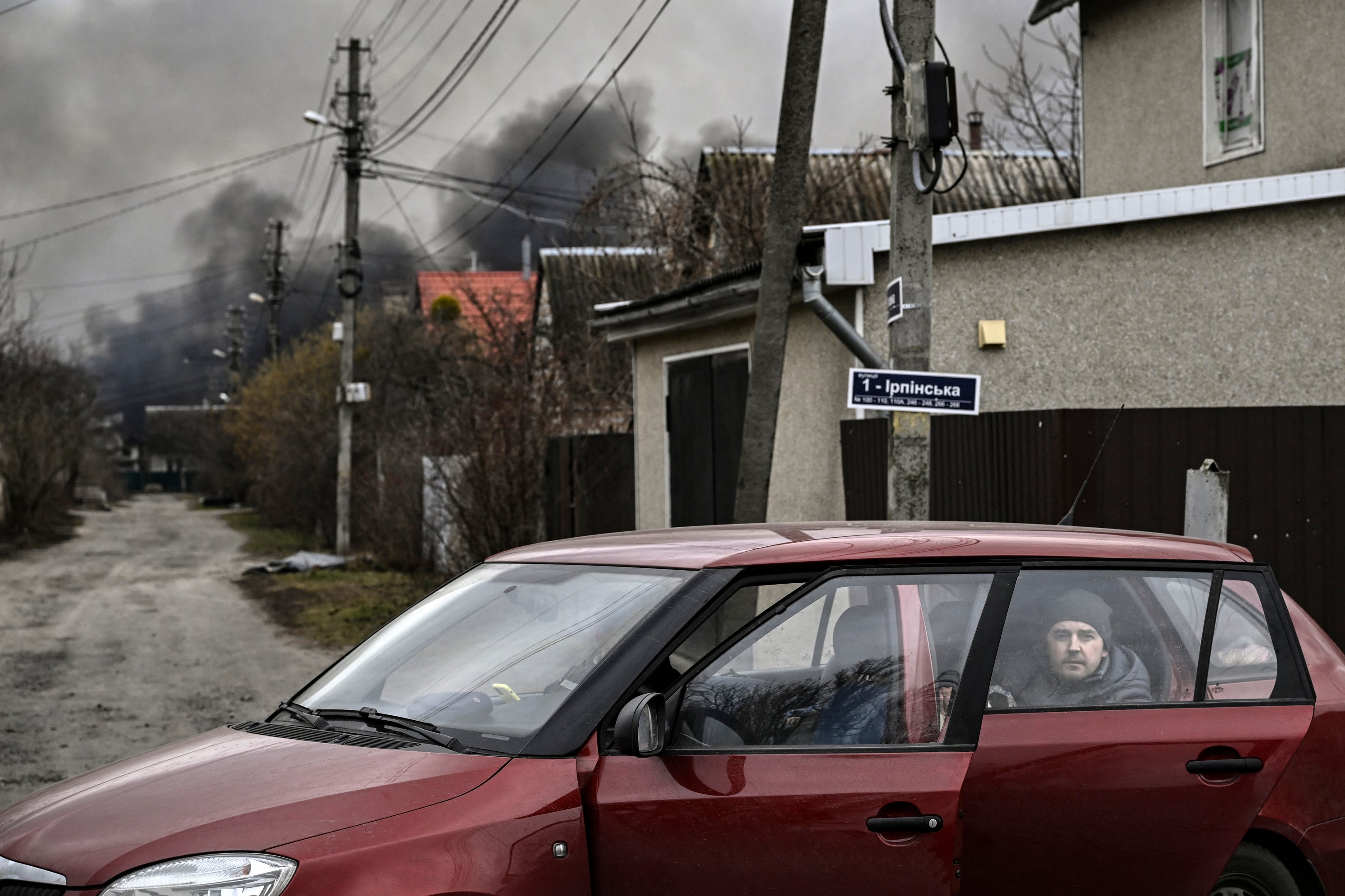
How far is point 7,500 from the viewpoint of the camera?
106 ft

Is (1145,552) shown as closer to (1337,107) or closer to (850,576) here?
(850,576)

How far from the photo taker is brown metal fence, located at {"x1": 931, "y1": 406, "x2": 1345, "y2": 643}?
7.48 m

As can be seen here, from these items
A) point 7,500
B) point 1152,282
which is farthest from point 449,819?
point 7,500

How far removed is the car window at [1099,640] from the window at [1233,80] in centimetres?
1085

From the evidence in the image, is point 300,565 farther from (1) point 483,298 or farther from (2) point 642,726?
(1) point 483,298

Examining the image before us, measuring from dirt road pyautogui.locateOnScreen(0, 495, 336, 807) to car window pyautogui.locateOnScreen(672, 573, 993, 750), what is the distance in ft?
19.0

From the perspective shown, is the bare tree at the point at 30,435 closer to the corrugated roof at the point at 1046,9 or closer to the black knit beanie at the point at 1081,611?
the corrugated roof at the point at 1046,9

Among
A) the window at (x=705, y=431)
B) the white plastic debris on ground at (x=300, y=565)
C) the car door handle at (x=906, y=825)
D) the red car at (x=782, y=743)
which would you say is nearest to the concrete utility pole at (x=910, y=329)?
the red car at (x=782, y=743)

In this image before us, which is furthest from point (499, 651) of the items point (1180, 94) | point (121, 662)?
point (1180, 94)

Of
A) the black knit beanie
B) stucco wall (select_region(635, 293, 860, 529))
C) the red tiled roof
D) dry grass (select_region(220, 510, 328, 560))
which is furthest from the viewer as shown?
the red tiled roof

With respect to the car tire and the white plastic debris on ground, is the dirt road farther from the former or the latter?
the car tire

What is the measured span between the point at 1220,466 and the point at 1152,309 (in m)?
2.46

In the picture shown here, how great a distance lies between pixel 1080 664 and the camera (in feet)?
12.6

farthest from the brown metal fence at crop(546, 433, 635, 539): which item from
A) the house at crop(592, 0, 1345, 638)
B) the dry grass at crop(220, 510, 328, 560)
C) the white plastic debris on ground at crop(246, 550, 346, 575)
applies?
the dry grass at crop(220, 510, 328, 560)
